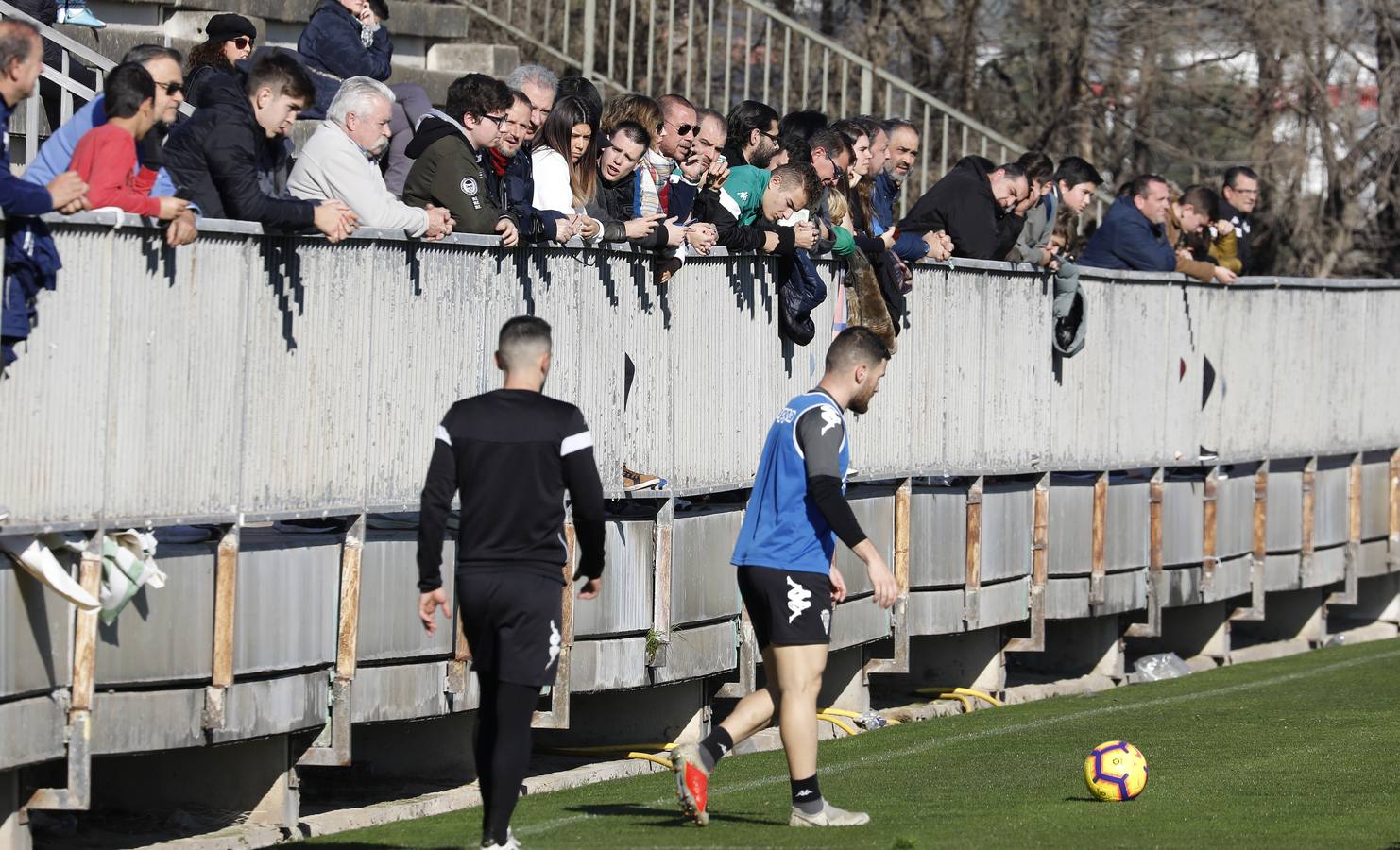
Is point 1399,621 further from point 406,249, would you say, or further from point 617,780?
point 406,249

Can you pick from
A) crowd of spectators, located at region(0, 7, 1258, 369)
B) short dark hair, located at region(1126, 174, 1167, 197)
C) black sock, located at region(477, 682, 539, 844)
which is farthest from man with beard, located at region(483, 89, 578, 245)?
short dark hair, located at region(1126, 174, 1167, 197)

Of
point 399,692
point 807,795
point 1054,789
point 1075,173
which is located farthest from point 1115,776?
point 1075,173

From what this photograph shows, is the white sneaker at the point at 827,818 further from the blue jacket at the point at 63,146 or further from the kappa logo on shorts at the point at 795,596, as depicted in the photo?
the blue jacket at the point at 63,146

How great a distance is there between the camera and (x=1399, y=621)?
24.9m

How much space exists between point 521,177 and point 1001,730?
17.3ft

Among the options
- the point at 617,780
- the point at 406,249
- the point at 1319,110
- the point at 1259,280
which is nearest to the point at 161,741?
the point at 406,249

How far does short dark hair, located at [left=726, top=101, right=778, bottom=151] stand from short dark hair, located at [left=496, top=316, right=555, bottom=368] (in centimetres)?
581

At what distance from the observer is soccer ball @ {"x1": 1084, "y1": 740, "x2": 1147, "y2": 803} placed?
11.5m

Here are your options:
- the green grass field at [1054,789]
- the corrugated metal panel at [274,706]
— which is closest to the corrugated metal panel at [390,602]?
the corrugated metal panel at [274,706]

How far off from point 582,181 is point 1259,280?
962 cm

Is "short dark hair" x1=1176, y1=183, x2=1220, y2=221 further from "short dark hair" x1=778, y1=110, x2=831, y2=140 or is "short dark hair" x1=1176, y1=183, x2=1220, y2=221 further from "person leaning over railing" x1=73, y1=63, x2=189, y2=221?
"person leaning over railing" x1=73, y1=63, x2=189, y2=221

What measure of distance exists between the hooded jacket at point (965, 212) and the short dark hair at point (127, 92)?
763cm

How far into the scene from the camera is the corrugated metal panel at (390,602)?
11.4 metres

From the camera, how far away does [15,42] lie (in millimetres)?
9344
